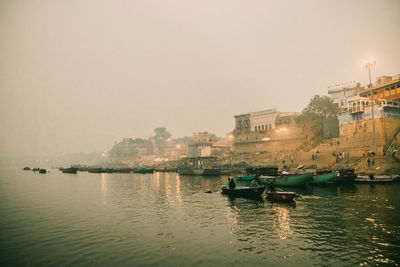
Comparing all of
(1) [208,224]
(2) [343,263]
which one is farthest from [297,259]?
(1) [208,224]

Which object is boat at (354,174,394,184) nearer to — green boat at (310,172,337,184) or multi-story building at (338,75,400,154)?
green boat at (310,172,337,184)

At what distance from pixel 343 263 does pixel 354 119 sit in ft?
167

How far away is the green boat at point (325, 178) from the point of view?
36.5 metres

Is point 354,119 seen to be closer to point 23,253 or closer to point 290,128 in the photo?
point 290,128

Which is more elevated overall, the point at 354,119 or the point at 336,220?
the point at 354,119

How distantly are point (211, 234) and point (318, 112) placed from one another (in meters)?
70.5

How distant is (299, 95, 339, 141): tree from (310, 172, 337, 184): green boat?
38.5 m

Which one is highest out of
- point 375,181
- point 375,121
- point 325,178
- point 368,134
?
point 375,121

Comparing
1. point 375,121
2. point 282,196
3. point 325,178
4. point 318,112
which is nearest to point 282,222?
point 282,196

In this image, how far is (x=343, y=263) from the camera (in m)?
11.3

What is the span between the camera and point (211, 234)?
1622 centimetres

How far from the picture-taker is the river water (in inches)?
487

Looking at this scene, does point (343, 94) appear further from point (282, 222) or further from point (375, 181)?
point (282, 222)

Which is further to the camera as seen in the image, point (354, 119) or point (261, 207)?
point (354, 119)
